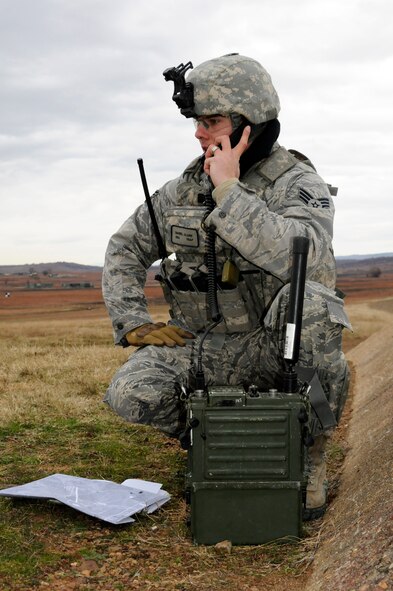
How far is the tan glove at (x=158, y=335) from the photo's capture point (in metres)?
4.08

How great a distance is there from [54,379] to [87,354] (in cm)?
268

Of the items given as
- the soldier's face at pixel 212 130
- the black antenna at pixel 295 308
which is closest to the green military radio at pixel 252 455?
the black antenna at pixel 295 308

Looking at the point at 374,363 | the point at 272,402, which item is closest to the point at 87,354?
the point at 374,363

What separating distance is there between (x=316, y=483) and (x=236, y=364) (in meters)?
0.78

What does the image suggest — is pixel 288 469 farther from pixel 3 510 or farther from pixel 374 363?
pixel 374 363

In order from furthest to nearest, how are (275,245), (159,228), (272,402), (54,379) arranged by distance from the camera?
(54,379), (159,228), (275,245), (272,402)

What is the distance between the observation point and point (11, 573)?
9.49 feet

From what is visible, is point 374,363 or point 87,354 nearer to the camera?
point 374,363

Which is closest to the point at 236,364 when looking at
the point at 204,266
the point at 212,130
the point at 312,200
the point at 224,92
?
the point at 204,266

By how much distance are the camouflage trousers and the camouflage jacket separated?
13cm

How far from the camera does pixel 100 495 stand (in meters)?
3.68

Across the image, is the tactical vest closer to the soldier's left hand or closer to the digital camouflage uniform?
the digital camouflage uniform

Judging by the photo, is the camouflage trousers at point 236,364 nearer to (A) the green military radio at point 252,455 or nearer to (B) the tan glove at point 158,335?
(B) the tan glove at point 158,335

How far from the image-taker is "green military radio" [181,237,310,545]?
309 centimetres
